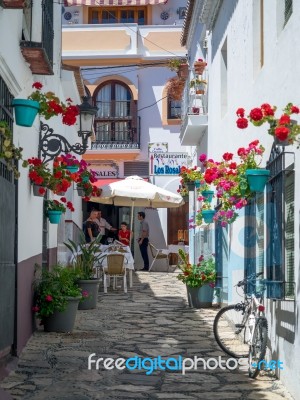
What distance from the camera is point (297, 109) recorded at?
6770 millimetres

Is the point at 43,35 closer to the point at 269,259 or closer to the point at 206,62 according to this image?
the point at 269,259

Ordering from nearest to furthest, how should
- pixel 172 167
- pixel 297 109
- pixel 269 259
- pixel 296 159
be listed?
pixel 297 109
pixel 296 159
pixel 269 259
pixel 172 167

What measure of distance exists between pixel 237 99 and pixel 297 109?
4.97 meters

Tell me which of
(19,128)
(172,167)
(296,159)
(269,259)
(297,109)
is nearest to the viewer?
(297,109)

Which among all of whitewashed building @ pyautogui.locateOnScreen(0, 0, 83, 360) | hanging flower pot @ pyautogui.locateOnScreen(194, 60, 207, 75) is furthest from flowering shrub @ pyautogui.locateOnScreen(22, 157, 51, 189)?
hanging flower pot @ pyautogui.locateOnScreen(194, 60, 207, 75)

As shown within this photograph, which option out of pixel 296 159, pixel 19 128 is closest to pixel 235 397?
pixel 296 159

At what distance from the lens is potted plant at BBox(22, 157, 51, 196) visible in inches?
391

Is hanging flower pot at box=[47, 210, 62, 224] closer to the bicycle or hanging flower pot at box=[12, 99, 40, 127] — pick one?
the bicycle

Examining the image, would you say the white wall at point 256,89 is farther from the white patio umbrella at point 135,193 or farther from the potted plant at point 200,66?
the white patio umbrella at point 135,193

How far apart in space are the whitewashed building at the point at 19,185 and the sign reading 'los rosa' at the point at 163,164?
47.4 ft

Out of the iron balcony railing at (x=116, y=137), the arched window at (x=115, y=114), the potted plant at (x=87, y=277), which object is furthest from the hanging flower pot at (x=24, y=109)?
the arched window at (x=115, y=114)

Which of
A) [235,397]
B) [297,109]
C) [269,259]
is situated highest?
[297,109]

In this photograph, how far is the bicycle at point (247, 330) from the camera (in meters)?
8.07

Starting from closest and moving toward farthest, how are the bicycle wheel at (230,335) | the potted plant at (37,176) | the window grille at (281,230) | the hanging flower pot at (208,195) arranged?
the window grille at (281,230) < the bicycle wheel at (230,335) < the potted plant at (37,176) < the hanging flower pot at (208,195)
